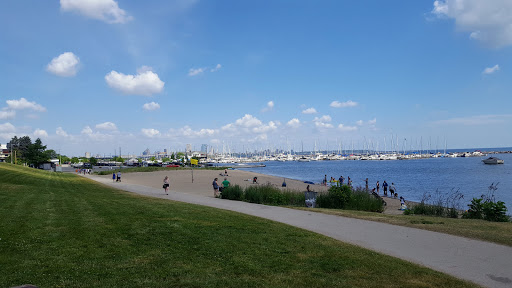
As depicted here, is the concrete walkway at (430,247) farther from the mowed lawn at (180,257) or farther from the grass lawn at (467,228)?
the mowed lawn at (180,257)

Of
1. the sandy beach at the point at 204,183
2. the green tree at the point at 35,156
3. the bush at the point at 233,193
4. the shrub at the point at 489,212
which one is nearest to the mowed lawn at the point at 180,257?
the shrub at the point at 489,212

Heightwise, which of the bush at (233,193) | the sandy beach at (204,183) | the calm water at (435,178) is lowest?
the calm water at (435,178)

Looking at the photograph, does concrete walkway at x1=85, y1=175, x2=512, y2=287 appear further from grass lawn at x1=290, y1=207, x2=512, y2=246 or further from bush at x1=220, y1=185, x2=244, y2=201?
bush at x1=220, y1=185, x2=244, y2=201

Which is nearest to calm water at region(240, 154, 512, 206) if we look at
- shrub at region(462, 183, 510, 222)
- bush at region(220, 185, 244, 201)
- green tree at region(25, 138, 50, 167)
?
shrub at region(462, 183, 510, 222)

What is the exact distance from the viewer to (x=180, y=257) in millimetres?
6992

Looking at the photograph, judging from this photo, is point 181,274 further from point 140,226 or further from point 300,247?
point 140,226

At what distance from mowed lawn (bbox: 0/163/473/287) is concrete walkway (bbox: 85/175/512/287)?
655 millimetres

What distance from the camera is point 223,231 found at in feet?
31.5

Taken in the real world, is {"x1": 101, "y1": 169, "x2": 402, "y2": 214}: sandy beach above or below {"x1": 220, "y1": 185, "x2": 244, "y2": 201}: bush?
below

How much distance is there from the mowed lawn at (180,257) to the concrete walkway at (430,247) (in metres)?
0.66

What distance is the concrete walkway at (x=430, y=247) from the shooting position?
22.1 ft

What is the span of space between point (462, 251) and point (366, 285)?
390 cm

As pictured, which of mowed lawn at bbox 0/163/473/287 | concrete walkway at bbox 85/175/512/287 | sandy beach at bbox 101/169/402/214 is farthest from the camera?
sandy beach at bbox 101/169/402/214

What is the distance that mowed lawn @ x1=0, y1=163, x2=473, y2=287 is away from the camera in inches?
226
